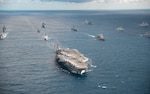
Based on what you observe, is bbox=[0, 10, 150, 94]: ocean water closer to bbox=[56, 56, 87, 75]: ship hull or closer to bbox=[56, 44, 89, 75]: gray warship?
bbox=[56, 56, 87, 75]: ship hull

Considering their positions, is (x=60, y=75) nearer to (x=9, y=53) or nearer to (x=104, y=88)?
(x=104, y=88)

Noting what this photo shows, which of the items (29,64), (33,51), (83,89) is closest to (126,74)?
(83,89)

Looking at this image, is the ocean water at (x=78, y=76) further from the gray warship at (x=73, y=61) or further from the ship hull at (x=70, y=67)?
the gray warship at (x=73, y=61)

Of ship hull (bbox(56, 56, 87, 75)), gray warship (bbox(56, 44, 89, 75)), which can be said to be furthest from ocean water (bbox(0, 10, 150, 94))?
gray warship (bbox(56, 44, 89, 75))

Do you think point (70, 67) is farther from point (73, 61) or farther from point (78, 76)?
point (78, 76)

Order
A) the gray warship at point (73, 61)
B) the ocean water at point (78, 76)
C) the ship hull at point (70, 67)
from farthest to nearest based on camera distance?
the gray warship at point (73, 61) → the ship hull at point (70, 67) → the ocean water at point (78, 76)

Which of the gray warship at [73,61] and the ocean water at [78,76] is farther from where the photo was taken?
the gray warship at [73,61]

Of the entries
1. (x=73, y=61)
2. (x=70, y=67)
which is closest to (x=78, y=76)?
(x=70, y=67)

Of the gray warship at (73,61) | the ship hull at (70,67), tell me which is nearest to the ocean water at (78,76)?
the ship hull at (70,67)
